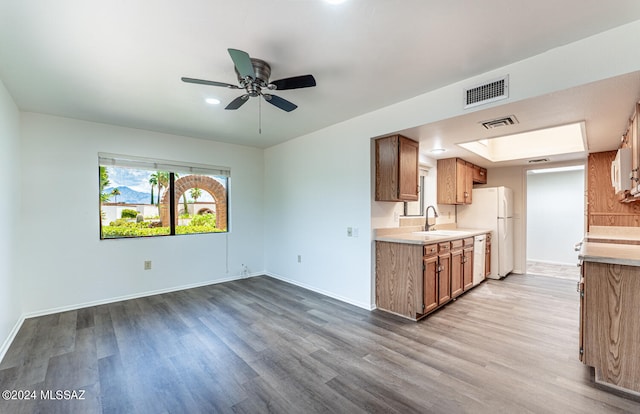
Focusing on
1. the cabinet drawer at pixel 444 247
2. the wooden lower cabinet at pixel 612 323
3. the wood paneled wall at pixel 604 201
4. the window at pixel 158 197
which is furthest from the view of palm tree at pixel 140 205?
the wood paneled wall at pixel 604 201

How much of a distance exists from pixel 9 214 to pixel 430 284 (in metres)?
4.47

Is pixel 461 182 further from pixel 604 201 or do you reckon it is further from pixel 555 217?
pixel 555 217

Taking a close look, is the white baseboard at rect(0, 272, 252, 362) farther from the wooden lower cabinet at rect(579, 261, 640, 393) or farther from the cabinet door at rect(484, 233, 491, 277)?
the wooden lower cabinet at rect(579, 261, 640, 393)

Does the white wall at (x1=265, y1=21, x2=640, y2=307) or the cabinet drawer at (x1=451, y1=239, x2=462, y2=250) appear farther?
the cabinet drawer at (x1=451, y1=239, x2=462, y2=250)

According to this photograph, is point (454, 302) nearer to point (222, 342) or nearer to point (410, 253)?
point (410, 253)

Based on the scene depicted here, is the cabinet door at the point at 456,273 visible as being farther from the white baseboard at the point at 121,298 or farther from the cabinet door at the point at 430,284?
the white baseboard at the point at 121,298

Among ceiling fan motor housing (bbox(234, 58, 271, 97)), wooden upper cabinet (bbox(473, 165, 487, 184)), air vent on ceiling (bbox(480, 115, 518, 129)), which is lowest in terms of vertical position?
wooden upper cabinet (bbox(473, 165, 487, 184))

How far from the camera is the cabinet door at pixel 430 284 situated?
3.02m

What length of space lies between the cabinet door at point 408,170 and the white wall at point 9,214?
155 inches

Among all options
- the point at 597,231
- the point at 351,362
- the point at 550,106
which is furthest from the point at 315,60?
the point at 597,231

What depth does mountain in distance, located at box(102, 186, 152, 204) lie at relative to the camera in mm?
3809

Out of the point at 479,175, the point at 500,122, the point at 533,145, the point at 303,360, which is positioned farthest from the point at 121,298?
the point at 533,145

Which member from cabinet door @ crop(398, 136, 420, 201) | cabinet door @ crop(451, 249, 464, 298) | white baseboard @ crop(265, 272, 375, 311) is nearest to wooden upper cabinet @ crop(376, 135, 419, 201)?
cabinet door @ crop(398, 136, 420, 201)

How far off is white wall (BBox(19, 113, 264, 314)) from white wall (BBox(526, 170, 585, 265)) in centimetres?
733
